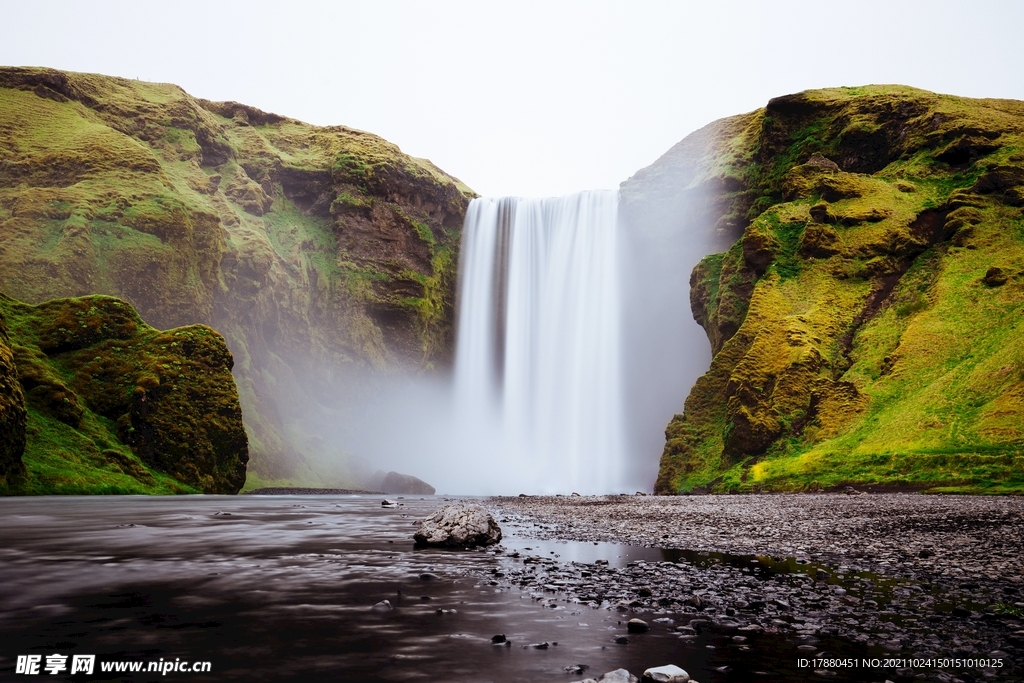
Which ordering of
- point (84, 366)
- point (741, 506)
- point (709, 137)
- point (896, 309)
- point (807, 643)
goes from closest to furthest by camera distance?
point (807, 643) < point (741, 506) < point (896, 309) < point (84, 366) < point (709, 137)

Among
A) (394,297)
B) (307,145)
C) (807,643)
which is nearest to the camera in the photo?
(807,643)

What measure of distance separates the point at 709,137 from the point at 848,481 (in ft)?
172

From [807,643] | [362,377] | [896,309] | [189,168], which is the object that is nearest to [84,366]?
[362,377]

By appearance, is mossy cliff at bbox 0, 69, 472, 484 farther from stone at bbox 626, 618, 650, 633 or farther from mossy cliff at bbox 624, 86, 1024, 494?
stone at bbox 626, 618, 650, 633

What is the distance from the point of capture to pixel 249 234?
252 feet

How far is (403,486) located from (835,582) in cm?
5867

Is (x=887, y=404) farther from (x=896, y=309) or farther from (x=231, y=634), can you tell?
(x=231, y=634)

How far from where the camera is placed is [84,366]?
4369 cm

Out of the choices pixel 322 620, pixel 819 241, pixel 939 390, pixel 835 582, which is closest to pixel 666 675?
pixel 322 620

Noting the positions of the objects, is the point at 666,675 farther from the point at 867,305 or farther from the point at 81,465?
the point at 867,305

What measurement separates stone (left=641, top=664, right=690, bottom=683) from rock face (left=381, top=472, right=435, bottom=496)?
6106 centimetres

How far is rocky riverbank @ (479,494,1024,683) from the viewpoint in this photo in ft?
20.2

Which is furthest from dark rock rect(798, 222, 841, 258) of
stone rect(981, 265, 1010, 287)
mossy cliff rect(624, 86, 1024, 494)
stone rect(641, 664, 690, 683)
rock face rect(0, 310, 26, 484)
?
rock face rect(0, 310, 26, 484)

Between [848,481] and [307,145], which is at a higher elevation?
[307,145]
